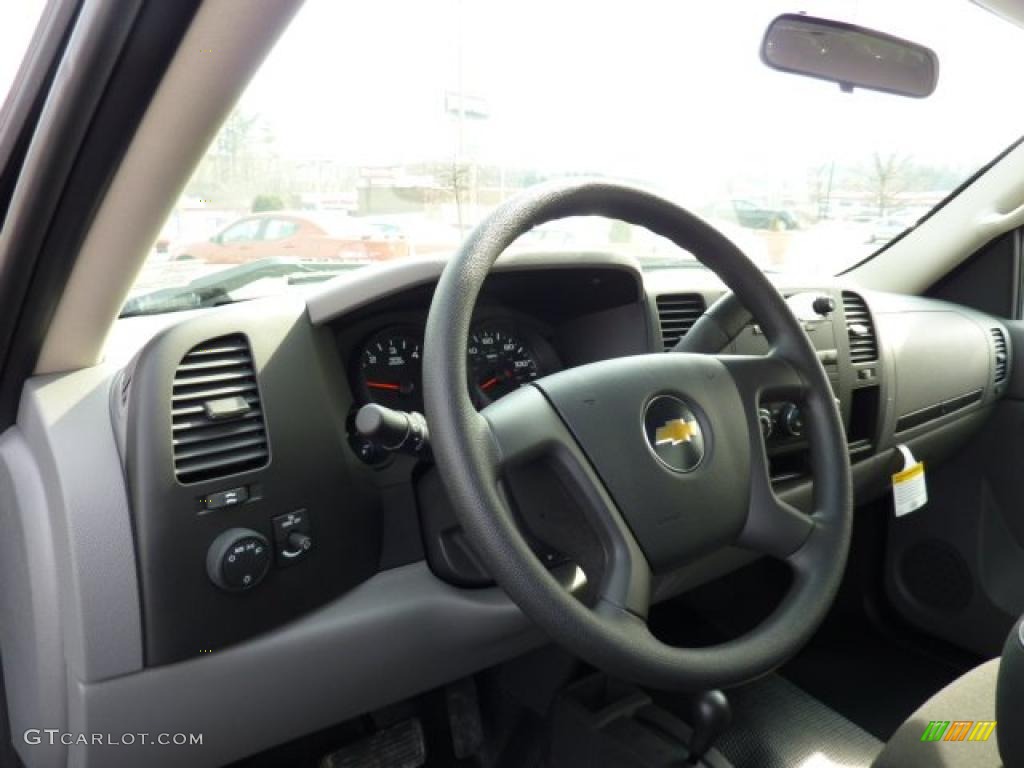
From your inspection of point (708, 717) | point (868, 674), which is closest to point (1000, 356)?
point (868, 674)

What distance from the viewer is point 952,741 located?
4.24 feet

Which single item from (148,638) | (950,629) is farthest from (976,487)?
(148,638)

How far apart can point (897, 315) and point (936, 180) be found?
648mm

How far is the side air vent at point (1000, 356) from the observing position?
2.85 m

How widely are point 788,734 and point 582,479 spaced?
1.18 metres

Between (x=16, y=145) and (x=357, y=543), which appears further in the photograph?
(x=357, y=543)

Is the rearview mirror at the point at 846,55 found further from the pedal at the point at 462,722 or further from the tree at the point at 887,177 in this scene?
the pedal at the point at 462,722

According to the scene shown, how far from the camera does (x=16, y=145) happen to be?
1154 mm

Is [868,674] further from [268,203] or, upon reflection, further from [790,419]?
[268,203]

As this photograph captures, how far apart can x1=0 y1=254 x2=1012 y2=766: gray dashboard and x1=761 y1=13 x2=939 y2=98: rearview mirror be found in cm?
68

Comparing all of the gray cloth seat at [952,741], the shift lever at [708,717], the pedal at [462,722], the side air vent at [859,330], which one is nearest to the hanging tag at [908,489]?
the side air vent at [859,330]

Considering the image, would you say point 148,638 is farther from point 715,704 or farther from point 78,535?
point 715,704

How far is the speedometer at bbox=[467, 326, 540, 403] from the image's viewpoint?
5.57 ft

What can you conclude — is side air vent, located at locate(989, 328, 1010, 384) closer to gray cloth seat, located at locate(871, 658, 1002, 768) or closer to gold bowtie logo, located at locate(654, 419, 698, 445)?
gray cloth seat, located at locate(871, 658, 1002, 768)
